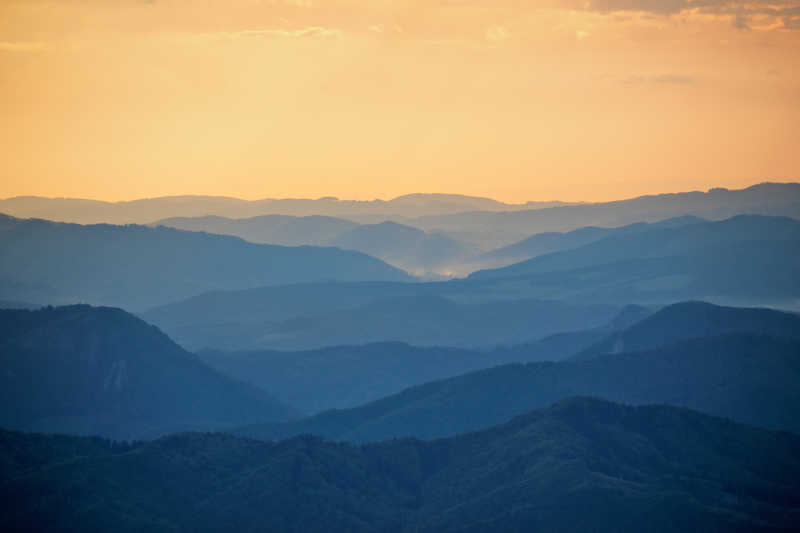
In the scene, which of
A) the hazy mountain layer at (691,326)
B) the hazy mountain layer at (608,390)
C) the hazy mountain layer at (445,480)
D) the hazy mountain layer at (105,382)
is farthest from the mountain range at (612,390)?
the hazy mountain layer at (445,480)

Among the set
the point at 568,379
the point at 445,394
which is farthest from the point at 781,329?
the point at 445,394

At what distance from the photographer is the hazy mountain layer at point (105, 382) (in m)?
164

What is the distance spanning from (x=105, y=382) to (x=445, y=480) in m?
69.3

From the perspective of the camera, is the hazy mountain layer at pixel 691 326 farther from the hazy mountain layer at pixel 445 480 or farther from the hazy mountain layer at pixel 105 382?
the hazy mountain layer at pixel 445 480

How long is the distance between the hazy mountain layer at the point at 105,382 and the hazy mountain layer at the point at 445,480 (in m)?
51.9

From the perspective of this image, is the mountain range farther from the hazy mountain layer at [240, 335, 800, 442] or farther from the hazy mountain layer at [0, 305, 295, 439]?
the hazy mountain layer at [0, 305, 295, 439]

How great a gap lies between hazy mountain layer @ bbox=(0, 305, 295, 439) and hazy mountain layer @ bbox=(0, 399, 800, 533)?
51.9 meters

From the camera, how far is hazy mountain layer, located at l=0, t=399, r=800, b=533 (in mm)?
99625

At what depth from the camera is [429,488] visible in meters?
113

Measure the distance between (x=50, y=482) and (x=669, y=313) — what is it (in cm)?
11111

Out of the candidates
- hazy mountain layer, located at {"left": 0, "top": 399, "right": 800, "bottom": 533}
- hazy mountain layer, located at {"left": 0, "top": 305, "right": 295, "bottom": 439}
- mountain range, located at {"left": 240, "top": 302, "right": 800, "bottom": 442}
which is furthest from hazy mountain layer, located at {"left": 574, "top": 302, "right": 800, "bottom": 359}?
hazy mountain layer, located at {"left": 0, "top": 399, "right": 800, "bottom": 533}

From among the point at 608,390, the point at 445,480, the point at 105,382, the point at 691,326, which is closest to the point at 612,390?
the point at 608,390

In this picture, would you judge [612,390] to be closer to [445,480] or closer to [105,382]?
A: [445,480]

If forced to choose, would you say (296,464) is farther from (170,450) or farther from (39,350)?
(39,350)
